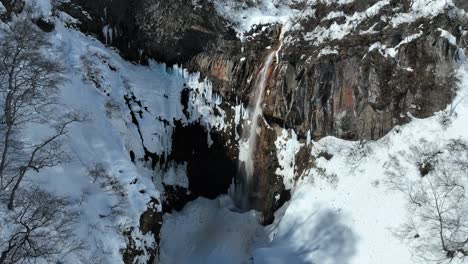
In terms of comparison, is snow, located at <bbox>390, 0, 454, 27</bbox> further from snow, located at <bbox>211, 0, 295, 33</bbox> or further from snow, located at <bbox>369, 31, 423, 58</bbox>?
snow, located at <bbox>211, 0, 295, 33</bbox>

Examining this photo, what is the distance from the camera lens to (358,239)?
713 inches

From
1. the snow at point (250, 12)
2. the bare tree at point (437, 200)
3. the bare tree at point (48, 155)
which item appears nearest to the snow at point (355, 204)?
the bare tree at point (437, 200)

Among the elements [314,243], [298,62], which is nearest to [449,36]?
[298,62]

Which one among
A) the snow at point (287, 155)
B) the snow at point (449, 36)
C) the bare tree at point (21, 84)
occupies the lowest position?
the snow at point (287, 155)

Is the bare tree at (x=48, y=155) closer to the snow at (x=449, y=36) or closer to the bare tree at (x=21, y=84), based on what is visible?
the bare tree at (x=21, y=84)

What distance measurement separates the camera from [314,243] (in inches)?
754

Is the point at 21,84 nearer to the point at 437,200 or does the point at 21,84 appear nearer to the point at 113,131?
the point at 113,131

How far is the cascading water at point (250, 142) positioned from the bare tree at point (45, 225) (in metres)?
10.9

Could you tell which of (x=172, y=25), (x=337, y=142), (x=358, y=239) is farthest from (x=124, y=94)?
(x=358, y=239)

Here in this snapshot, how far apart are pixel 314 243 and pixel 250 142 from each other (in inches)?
280

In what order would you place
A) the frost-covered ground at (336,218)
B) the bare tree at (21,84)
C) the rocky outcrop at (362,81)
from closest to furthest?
the bare tree at (21,84)
the frost-covered ground at (336,218)
the rocky outcrop at (362,81)

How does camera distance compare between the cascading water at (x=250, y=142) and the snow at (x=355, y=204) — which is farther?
the cascading water at (x=250, y=142)

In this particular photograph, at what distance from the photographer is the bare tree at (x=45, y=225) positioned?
12.7 metres

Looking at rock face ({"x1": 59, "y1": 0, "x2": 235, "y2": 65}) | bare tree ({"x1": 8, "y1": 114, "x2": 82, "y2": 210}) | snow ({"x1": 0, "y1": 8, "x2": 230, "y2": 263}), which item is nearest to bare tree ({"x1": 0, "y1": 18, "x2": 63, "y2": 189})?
bare tree ({"x1": 8, "y1": 114, "x2": 82, "y2": 210})
